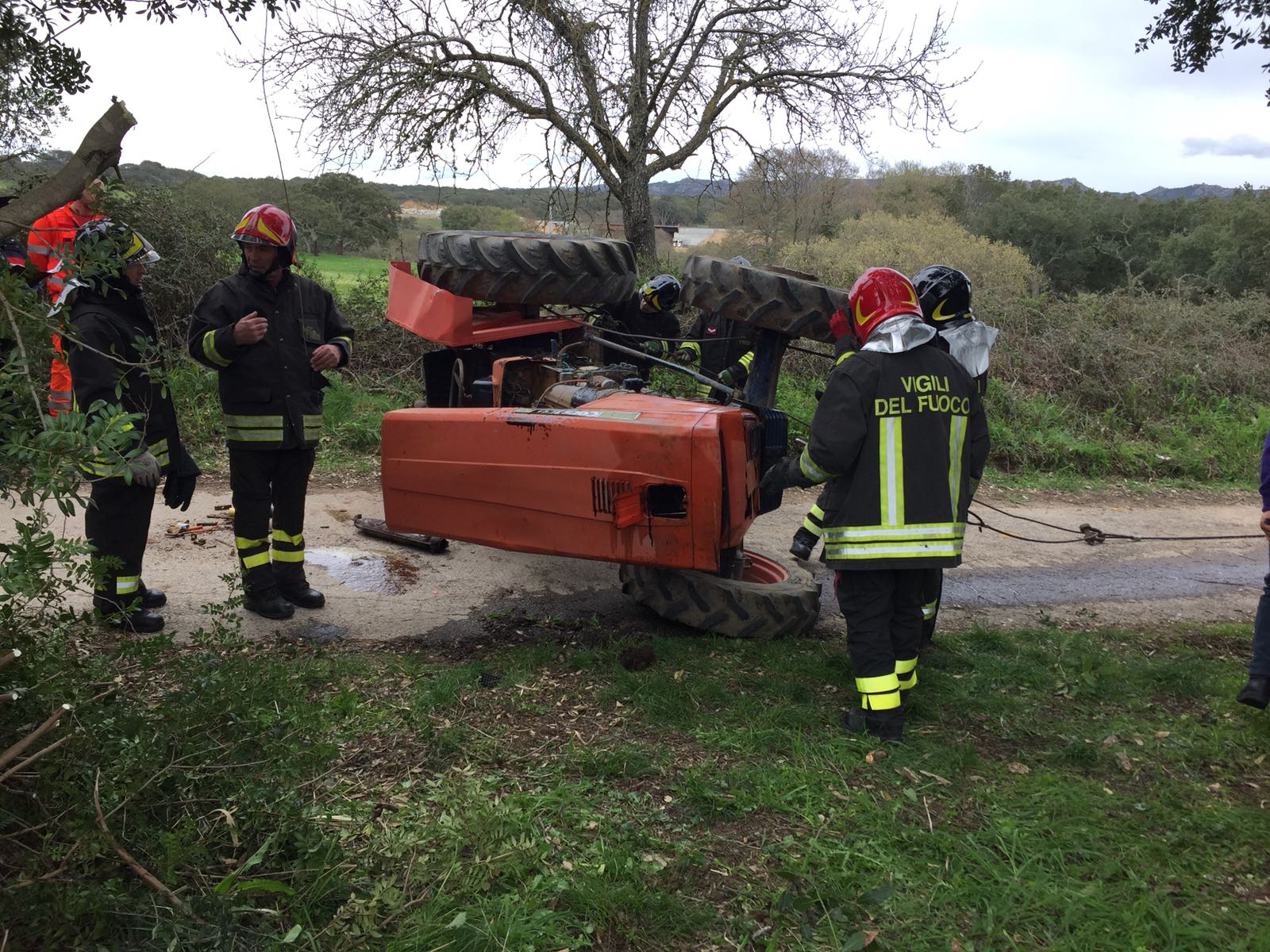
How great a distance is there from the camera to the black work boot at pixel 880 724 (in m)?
3.61

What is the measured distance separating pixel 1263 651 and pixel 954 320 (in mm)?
1997

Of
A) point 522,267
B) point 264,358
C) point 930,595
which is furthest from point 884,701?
point 264,358

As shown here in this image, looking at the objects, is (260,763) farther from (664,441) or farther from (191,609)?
(191,609)

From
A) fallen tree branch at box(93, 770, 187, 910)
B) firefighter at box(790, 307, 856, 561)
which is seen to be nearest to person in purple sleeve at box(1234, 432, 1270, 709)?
firefighter at box(790, 307, 856, 561)

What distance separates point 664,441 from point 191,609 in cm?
271

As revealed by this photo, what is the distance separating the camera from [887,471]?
3.58 meters

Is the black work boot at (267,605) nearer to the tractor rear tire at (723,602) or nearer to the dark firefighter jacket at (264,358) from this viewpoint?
the dark firefighter jacket at (264,358)

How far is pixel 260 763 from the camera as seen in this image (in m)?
2.68

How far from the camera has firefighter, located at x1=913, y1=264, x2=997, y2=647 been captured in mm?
4484

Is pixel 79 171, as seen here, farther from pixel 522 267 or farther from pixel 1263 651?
pixel 1263 651

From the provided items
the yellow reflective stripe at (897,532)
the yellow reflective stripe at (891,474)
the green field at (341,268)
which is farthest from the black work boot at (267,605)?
the green field at (341,268)

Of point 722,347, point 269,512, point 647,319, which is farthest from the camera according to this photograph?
point 647,319

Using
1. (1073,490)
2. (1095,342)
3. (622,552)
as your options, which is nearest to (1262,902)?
(622,552)

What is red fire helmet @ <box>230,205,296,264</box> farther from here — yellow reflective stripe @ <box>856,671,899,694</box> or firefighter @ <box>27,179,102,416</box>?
yellow reflective stripe @ <box>856,671,899,694</box>
